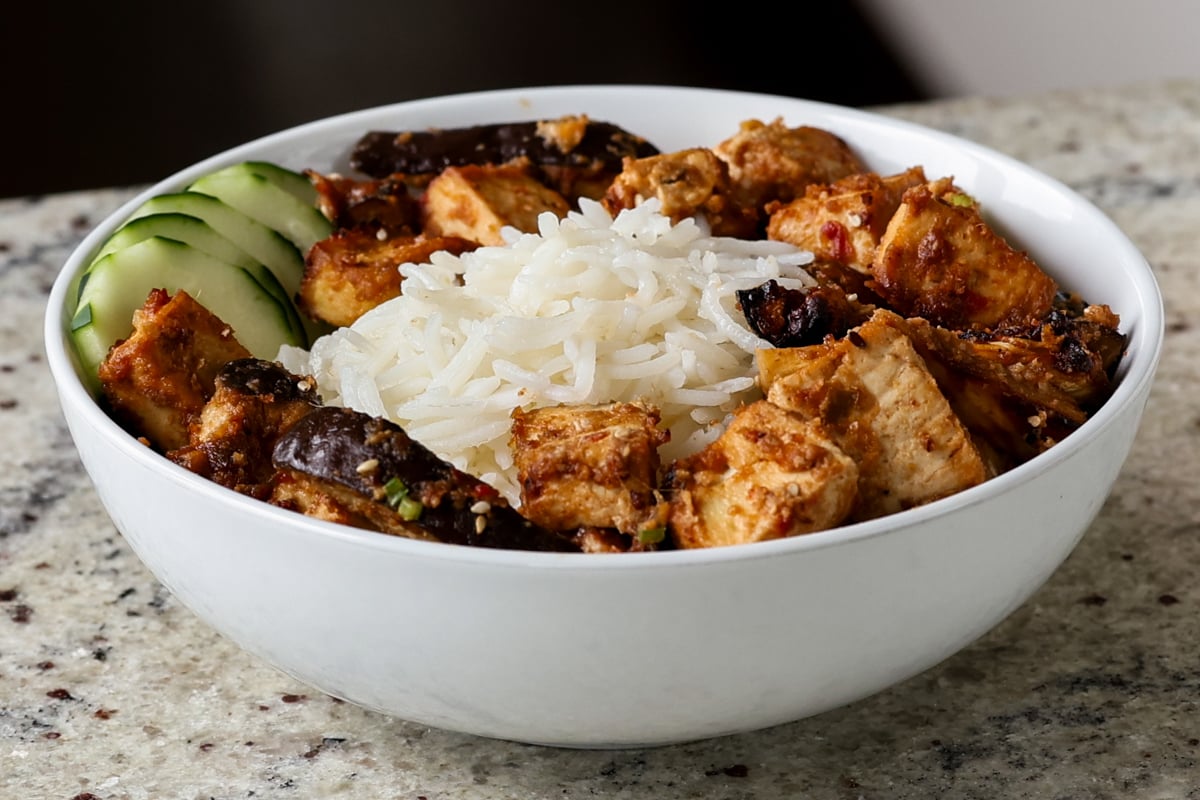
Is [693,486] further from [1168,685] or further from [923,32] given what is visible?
[923,32]

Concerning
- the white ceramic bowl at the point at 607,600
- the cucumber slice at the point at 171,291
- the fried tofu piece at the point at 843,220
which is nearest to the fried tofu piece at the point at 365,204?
the cucumber slice at the point at 171,291

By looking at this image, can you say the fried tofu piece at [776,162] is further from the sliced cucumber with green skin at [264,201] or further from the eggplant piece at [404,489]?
the eggplant piece at [404,489]

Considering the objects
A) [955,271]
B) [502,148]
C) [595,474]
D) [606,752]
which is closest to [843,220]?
[955,271]

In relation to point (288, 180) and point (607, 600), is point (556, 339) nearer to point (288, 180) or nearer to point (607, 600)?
point (607, 600)

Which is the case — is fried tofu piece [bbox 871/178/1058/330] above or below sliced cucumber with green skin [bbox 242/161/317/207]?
above

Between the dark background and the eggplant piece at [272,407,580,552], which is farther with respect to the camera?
the dark background

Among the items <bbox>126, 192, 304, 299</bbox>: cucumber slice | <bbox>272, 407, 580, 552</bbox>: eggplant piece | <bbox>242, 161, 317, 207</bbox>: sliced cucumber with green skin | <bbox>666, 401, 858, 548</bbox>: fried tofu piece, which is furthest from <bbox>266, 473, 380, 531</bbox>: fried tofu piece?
<bbox>242, 161, 317, 207</bbox>: sliced cucumber with green skin

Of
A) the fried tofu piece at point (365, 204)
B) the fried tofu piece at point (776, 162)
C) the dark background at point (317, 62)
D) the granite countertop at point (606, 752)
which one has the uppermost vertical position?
the fried tofu piece at point (776, 162)

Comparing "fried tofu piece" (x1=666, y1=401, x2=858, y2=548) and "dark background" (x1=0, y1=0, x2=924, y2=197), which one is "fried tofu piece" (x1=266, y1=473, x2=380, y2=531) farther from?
"dark background" (x1=0, y1=0, x2=924, y2=197)
